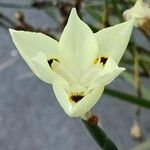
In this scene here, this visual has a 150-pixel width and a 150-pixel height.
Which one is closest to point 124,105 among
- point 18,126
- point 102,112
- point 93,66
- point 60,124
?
point 102,112

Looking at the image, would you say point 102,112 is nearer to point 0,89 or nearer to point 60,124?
point 60,124

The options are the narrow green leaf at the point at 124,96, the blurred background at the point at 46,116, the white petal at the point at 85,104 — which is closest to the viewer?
the white petal at the point at 85,104

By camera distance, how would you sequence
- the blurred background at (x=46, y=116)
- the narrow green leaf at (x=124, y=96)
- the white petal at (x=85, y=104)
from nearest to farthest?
the white petal at (x=85, y=104) < the narrow green leaf at (x=124, y=96) < the blurred background at (x=46, y=116)

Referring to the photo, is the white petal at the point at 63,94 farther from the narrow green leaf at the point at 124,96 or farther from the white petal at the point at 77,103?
the narrow green leaf at the point at 124,96

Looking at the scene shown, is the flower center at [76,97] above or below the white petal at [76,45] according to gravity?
below

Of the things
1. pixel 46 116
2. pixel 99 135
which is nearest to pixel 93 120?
pixel 99 135

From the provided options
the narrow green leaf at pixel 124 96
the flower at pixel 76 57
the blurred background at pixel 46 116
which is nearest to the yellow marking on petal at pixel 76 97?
the flower at pixel 76 57

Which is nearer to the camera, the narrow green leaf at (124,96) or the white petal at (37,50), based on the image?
the white petal at (37,50)
